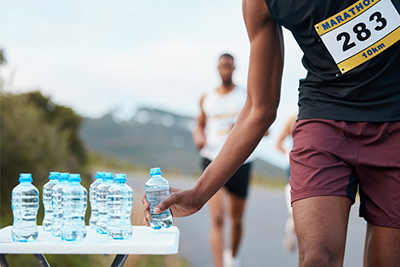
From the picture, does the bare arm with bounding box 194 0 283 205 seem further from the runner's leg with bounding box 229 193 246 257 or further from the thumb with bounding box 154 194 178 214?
the runner's leg with bounding box 229 193 246 257

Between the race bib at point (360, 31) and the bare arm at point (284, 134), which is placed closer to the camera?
the race bib at point (360, 31)

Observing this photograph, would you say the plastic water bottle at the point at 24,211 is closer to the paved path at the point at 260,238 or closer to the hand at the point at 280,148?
the paved path at the point at 260,238

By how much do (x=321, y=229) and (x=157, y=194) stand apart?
3.07 ft

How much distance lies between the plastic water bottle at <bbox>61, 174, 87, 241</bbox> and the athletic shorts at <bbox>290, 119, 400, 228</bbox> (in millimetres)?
1073

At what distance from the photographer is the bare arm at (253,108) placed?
116 inches

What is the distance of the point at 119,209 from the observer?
3168 mm

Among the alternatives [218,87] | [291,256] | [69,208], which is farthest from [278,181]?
[69,208]

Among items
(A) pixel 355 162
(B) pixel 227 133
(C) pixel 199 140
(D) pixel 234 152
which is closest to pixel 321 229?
(A) pixel 355 162

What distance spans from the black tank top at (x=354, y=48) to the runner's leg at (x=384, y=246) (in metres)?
0.50

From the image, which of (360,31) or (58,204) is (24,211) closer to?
(58,204)

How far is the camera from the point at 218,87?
24.7 ft

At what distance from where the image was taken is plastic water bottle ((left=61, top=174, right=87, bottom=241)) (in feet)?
9.83

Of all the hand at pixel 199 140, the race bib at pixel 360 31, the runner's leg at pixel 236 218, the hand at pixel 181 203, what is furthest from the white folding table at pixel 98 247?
the hand at pixel 199 140

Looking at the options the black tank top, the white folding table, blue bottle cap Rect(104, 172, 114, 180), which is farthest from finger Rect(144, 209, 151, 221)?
the black tank top
